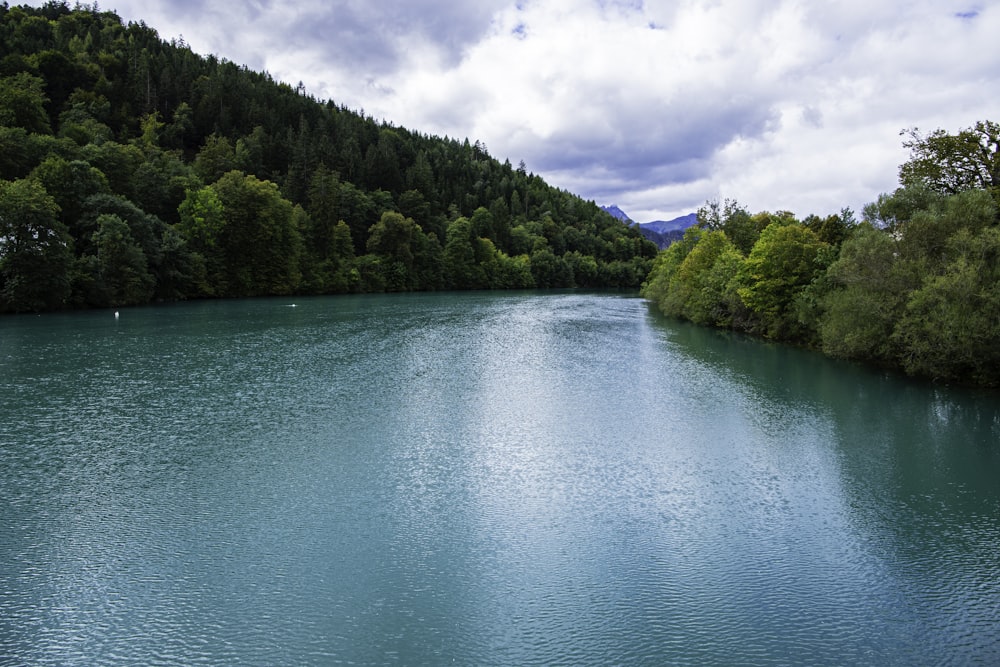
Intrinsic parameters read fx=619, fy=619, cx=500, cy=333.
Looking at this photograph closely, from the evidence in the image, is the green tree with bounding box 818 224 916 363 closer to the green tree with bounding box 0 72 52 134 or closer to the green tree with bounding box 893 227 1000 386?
the green tree with bounding box 893 227 1000 386

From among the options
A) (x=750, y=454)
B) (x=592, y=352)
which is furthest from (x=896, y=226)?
(x=750, y=454)

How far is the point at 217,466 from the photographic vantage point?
591 inches

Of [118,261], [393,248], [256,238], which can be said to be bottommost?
[118,261]

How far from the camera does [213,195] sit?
225 ft

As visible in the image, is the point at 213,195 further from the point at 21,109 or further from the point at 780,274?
the point at 780,274

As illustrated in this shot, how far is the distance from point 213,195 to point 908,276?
66.2m

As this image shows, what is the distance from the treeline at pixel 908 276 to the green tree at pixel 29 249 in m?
48.8

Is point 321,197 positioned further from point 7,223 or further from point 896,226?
point 896,226

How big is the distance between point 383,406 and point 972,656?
16843 mm

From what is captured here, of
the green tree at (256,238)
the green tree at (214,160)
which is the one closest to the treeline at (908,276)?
the green tree at (256,238)

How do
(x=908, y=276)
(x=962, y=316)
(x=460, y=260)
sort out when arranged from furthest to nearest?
(x=460, y=260) < (x=908, y=276) < (x=962, y=316)

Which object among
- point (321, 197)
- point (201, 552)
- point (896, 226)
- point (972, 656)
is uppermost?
point (321, 197)

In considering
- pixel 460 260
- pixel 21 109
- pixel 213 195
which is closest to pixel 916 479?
pixel 213 195

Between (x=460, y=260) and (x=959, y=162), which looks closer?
(x=959, y=162)
